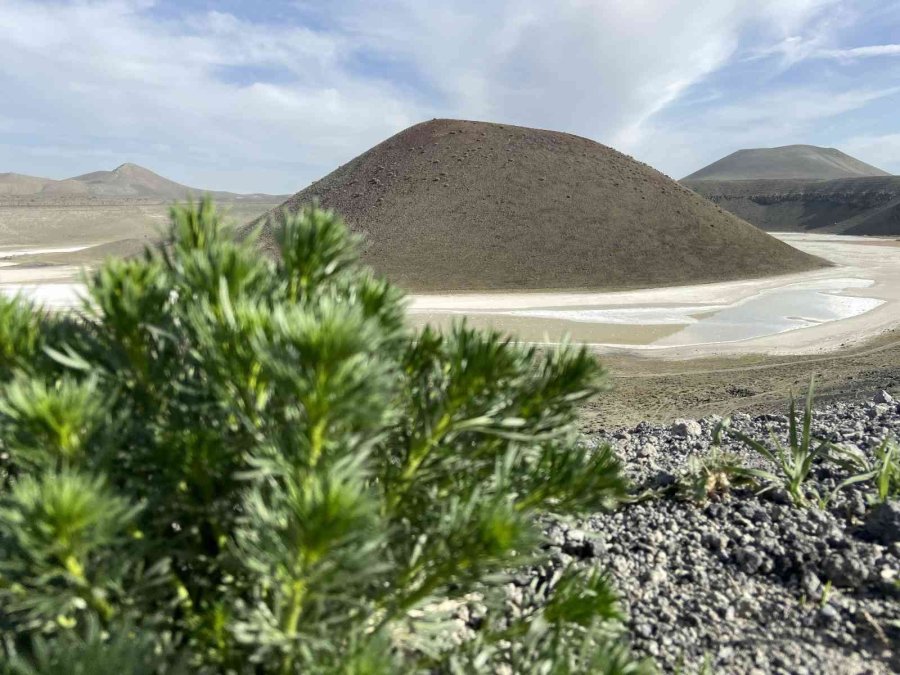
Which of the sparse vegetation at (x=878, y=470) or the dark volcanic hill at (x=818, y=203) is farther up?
the dark volcanic hill at (x=818, y=203)

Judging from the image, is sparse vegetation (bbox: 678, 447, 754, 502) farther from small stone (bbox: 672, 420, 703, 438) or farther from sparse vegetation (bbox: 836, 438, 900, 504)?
small stone (bbox: 672, 420, 703, 438)

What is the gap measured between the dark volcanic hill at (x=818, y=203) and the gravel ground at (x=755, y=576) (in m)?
84.0

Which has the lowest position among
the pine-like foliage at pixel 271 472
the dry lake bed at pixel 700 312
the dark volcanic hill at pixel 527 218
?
the dry lake bed at pixel 700 312

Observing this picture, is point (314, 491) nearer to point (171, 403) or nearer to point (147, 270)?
point (171, 403)

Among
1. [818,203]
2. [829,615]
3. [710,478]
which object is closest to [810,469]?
[710,478]

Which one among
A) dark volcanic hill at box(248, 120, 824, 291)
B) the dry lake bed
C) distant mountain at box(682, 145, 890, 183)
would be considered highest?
distant mountain at box(682, 145, 890, 183)

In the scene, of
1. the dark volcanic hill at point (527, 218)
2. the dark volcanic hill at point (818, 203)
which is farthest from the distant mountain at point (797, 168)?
the dark volcanic hill at point (527, 218)

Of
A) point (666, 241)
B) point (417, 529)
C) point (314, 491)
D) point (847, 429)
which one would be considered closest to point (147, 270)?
point (314, 491)

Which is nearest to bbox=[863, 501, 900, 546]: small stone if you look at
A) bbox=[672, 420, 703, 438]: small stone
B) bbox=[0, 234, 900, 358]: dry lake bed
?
bbox=[672, 420, 703, 438]: small stone

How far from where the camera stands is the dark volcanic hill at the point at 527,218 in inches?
1347

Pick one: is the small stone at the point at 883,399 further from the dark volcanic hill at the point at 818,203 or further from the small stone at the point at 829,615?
the dark volcanic hill at the point at 818,203

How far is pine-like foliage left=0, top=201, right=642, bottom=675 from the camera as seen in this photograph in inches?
46.9

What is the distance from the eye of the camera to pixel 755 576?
9.21 ft

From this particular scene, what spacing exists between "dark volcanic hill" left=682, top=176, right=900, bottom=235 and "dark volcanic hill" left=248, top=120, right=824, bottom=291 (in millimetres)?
45629
